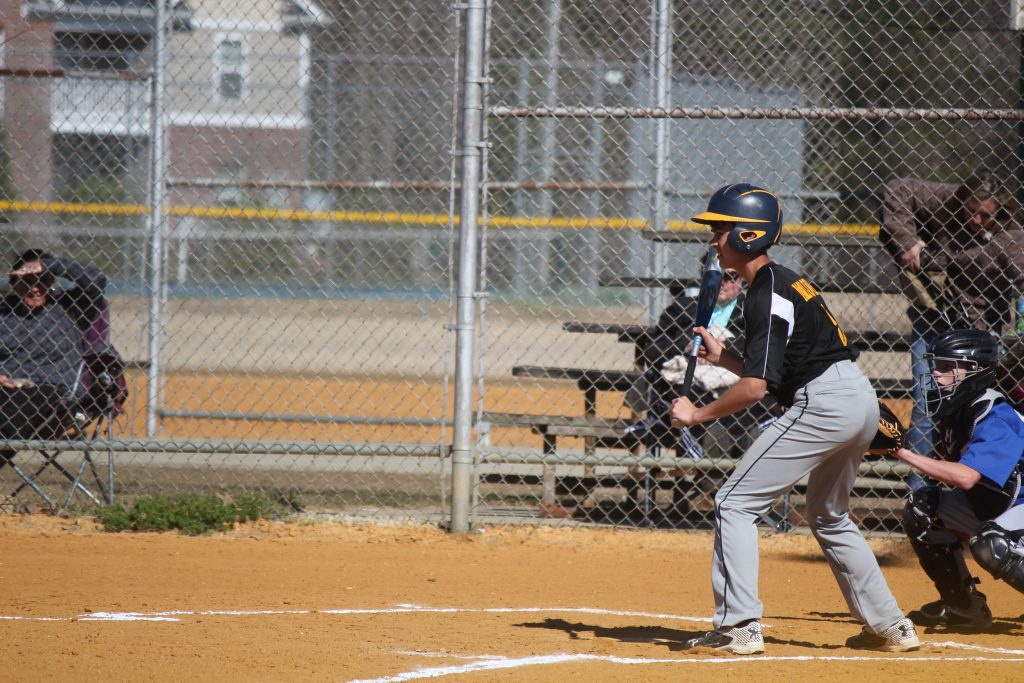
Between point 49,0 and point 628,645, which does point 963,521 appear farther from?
point 49,0

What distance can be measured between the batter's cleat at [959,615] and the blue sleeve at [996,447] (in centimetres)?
72

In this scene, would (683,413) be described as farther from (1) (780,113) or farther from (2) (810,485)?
(1) (780,113)

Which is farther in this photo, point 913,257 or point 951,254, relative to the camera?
point 951,254

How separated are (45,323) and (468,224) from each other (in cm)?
307

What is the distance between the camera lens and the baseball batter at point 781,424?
155 inches

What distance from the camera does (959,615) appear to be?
4738 millimetres

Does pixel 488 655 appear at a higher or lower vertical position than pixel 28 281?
lower

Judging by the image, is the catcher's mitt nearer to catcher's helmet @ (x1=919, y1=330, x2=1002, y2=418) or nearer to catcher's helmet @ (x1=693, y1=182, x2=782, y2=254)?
catcher's helmet @ (x1=919, y1=330, x2=1002, y2=418)

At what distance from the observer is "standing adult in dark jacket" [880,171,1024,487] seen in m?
6.24

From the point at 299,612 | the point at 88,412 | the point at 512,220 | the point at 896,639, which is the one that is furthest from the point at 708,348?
the point at 512,220

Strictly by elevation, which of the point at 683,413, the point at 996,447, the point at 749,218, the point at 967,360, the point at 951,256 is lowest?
the point at 996,447

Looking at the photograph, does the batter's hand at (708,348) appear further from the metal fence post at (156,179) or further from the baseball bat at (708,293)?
the metal fence post at (156,179)

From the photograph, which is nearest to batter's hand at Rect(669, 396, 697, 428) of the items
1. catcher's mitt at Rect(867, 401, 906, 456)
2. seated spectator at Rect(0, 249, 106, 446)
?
catcher's mitt at Rect(867, 401, 906, 456)

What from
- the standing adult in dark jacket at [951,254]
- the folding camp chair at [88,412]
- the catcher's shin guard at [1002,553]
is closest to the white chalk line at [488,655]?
the catcher's shin guard at [1002,553]
